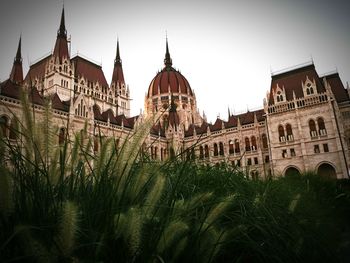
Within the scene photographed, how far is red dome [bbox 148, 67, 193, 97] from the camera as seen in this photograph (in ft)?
187

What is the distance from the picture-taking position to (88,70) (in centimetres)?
4569

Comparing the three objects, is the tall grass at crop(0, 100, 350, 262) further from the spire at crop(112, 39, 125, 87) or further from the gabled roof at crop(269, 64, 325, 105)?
the spire at crop(112, 39, 125, 87)

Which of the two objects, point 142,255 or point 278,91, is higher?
point 278,91

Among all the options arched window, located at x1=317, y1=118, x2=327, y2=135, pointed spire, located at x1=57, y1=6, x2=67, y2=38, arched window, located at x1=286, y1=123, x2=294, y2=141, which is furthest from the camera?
pointed spire, located at x1=57, y1=6, x2=67, y2=38

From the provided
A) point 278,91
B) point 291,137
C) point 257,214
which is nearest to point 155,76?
point 278,91

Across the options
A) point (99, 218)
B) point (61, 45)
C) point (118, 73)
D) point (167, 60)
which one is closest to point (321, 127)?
point (99, 218)

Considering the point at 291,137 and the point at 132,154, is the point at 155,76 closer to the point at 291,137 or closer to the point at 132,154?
the point at 291,137

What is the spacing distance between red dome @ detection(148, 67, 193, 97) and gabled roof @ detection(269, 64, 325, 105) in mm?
24617

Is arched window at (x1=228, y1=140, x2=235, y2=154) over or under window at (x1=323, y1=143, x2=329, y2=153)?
over

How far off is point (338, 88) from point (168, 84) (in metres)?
33.9

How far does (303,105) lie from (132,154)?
33760 millimetres

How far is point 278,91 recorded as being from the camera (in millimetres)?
33719

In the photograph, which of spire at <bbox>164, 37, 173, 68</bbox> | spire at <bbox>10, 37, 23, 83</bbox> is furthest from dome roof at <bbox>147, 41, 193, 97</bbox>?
spire at <bbox>10, 37, 23, 83</bbox>

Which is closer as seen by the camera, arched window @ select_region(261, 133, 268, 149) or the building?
the building
